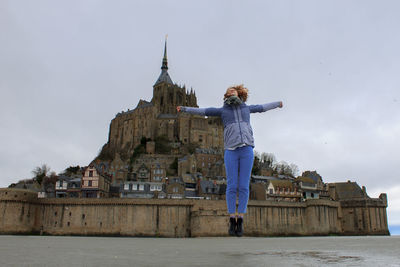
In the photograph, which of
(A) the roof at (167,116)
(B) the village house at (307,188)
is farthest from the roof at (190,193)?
(A) the roof at (167,116)

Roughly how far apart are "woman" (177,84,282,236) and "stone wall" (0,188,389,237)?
47.5 meters

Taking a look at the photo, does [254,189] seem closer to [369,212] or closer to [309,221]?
[309,221]

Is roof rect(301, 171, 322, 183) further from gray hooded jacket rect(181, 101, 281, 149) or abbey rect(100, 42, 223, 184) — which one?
gray hooded jacket rect(181, 101, 281, 149)

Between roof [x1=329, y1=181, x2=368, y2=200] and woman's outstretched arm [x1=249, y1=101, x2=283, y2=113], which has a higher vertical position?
roof [x1=329, y1=181, x2=368, y2=200]

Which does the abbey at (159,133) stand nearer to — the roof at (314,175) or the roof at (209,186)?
the roof at (314,175)

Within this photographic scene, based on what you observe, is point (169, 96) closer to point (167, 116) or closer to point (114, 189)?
point (167, 116)

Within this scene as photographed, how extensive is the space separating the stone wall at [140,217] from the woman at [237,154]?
47.5 meters

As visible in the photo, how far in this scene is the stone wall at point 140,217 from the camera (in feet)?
192

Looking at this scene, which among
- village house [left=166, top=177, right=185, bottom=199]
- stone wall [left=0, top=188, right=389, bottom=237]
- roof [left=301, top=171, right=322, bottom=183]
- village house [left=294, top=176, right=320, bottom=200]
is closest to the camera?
stone wall [left=0, top=188, right=389, bottom=237]

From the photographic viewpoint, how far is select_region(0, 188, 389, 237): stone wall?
5856cm

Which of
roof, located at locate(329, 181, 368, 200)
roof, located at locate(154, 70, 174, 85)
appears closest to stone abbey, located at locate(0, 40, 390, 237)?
roof, located at locate(329, 181, 368, 200)

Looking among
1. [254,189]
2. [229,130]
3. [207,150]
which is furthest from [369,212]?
[229,130]

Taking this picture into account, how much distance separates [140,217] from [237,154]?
53.0 metres

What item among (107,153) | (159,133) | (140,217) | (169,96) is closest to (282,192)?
(140,217)
